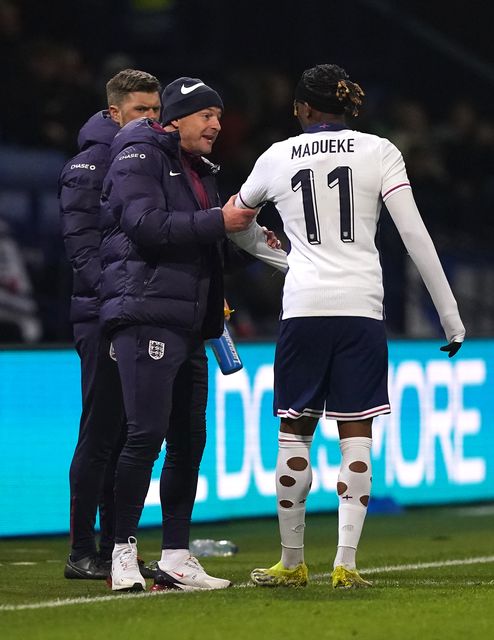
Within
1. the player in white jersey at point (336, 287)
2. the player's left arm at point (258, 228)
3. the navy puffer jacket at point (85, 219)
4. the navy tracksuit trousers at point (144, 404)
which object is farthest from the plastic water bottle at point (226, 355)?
the player in white jersey at point (336, 287)

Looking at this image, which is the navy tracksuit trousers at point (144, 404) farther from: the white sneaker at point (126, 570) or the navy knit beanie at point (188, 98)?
the navy knit beanie at point (188, 98)

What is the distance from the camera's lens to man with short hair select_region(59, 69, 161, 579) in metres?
6.94

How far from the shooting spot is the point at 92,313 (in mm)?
6969

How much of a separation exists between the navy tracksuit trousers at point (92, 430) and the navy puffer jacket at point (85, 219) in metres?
0.12

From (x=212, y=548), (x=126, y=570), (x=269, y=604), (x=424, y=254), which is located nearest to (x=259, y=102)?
(x=212, y=548)

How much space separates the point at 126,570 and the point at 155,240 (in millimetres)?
1302

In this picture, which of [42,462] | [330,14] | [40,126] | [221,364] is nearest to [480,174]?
[330,14]

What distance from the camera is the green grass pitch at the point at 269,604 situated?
5.24m

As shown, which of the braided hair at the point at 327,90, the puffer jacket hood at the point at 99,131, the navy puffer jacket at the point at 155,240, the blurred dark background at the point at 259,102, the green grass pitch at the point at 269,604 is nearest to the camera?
the green grass pitch at the point at 269,604

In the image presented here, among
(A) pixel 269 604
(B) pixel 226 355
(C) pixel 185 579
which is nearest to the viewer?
(A) pixel 269 604

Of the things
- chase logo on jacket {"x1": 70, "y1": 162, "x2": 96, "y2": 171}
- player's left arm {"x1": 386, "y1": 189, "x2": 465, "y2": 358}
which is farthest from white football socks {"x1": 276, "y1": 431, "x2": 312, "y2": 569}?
chase logo on jacket {"x1": 70, "y1": 162, "x2": 96, "y2": 171}

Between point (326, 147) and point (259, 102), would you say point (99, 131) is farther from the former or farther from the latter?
point (259, 102)

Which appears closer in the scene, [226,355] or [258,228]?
[258,228]

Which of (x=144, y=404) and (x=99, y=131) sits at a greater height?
(x=99, y=131)
